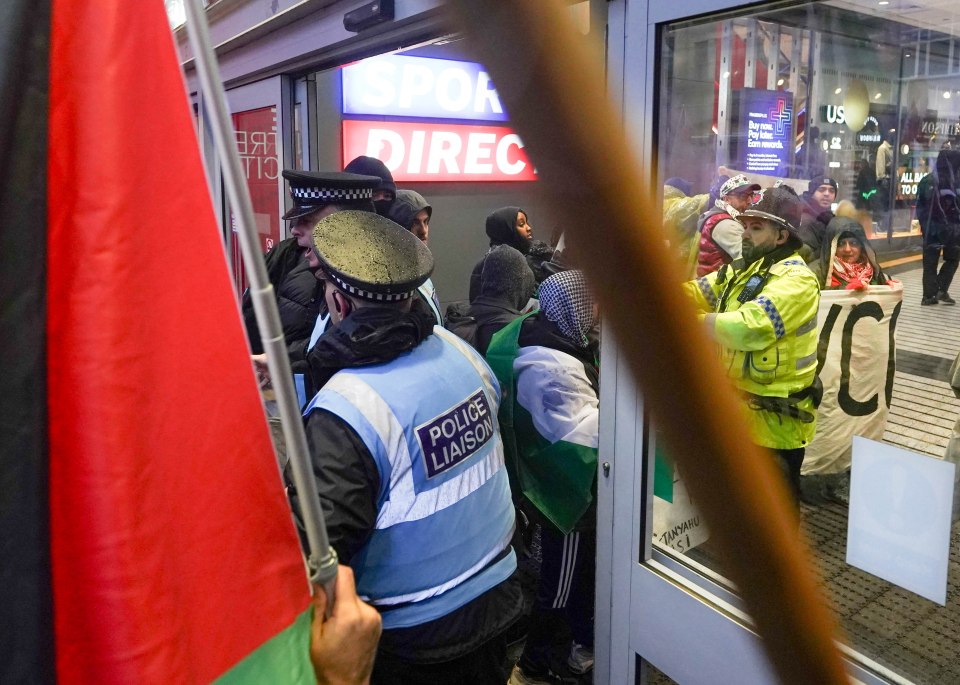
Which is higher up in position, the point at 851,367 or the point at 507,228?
the point at 507,228

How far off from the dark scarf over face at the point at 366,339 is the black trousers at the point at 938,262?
57.5 inches

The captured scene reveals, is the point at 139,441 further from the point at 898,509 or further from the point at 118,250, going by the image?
the point at 898,509

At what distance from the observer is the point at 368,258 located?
2.09m

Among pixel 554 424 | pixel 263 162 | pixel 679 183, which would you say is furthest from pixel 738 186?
pixel 263 162

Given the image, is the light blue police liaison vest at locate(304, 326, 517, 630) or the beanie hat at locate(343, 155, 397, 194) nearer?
the light blue police liaison vest at locate(304, 326, 517, 630)

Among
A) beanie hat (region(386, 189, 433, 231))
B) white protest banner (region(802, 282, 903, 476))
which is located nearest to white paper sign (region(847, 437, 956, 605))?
white protest banner (region(802, 282, 903, 476))

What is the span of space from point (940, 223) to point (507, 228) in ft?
10.4

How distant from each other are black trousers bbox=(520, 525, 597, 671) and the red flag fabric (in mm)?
2257

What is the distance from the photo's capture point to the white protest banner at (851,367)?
241cm

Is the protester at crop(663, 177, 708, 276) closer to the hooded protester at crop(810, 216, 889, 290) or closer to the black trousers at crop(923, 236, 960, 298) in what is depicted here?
the hooded protester at crop(810, 216, 889, 290)

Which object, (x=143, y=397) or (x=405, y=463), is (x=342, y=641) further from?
(x=405, y=463)

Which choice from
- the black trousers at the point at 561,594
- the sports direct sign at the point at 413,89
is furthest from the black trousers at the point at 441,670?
the sports direct sign at the point at 413,89

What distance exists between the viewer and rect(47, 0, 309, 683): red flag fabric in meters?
0.97

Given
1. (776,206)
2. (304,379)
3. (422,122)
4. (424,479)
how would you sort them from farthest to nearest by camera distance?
(422,122), (304,379), (776,206), (424,479)
